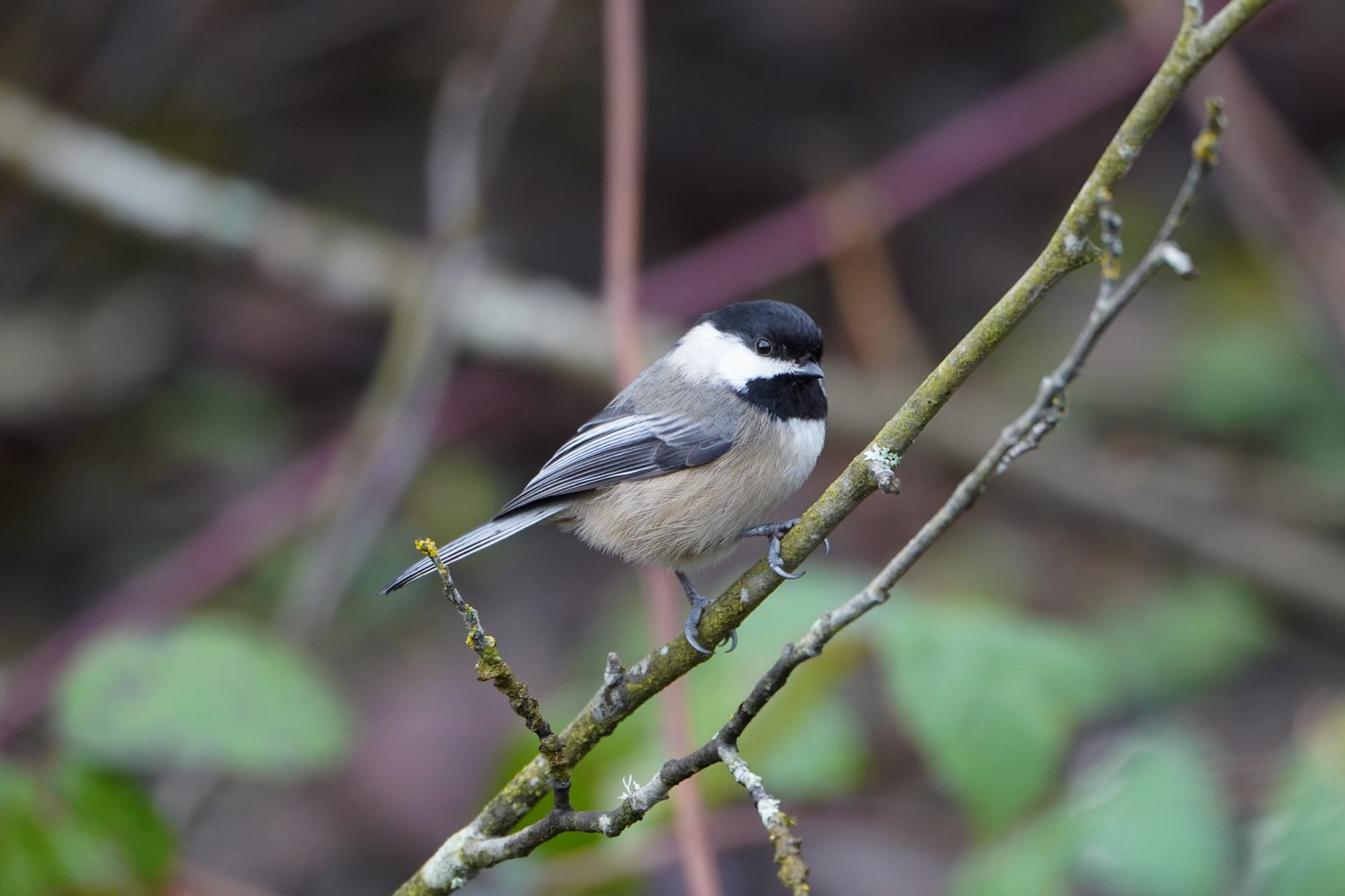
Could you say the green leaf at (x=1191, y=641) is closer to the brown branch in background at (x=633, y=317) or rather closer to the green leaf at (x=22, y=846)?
the brown branch in background at (x=633, y=317)

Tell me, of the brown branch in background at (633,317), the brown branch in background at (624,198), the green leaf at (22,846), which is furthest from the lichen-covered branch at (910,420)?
the brown branch in background at (624,198)

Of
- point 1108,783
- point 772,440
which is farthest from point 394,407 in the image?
point 1108,783

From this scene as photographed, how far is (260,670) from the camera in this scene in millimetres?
2434

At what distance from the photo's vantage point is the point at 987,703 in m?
2.08

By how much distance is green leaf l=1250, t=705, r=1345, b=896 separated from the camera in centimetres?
167

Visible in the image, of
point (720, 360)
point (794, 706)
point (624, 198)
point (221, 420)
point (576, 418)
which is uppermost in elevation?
point (221, 420)

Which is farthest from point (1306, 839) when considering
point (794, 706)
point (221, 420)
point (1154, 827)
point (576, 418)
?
point (221, 420)

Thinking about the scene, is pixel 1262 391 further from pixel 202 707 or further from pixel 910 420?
pixel 202 707

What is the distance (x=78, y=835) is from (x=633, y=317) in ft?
4.79

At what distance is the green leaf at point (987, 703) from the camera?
2033mm

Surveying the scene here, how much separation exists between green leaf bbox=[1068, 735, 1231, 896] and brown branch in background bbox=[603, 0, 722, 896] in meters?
0.64

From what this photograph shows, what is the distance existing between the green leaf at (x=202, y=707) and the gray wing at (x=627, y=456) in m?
0.64

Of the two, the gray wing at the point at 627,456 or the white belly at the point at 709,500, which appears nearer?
the white belly at the point at 709,500

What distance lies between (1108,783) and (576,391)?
2481 mm
